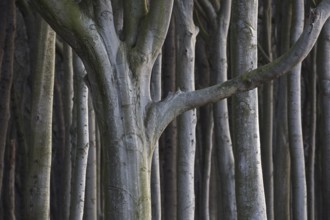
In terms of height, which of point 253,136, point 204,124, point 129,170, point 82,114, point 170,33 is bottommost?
point 129,170

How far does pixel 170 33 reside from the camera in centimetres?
1138

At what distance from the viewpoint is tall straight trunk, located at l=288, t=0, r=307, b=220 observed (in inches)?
379

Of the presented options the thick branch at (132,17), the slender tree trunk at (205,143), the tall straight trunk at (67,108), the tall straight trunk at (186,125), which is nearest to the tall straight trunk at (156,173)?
the tall straight trunk at (67,108)

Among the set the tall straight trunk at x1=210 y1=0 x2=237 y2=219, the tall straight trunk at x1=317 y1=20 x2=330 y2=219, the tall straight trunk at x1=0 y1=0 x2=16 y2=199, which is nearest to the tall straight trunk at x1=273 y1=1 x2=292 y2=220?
the tall straight trunk at x1=317 y1=20 x2=330 y2=219

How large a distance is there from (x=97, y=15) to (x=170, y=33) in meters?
6.43

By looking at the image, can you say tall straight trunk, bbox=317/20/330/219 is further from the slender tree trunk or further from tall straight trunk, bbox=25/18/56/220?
tall straight trunk, bbox=25/18/56/220

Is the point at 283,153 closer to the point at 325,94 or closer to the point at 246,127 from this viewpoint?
the point at 325,94

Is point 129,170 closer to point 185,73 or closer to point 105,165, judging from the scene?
point 105,165

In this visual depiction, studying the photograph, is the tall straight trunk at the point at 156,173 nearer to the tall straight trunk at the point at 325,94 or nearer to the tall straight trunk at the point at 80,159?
the tall straight trunk at the point at 80,159

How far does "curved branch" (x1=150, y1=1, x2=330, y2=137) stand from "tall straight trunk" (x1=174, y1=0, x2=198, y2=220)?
3421 mm

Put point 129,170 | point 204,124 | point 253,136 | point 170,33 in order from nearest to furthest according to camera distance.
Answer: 1. point 129,170
2. point 253,136
3. point 170,33
4. point 204,124

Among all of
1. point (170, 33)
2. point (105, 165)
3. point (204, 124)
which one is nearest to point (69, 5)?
point (105, 165)

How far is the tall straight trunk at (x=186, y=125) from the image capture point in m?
8.50

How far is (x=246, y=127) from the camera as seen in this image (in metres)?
5.54
